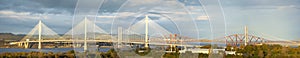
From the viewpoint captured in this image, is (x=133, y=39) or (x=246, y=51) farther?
(x=246, y=51)

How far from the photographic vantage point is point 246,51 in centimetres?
1712

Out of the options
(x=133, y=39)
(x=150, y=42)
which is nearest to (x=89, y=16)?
(x=133, y=39)

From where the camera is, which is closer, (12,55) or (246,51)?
(12,55)

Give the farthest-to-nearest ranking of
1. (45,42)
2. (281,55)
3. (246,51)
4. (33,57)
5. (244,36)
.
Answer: (244,36), (45,42), (246,51), (281,55), (33,57)

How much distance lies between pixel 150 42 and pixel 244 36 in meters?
17.1

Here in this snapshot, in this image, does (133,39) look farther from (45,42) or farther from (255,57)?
(45,42)

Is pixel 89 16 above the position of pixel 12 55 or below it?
above

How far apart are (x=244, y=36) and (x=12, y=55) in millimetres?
15772

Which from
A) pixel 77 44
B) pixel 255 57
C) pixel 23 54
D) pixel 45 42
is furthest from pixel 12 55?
pixel 77 44

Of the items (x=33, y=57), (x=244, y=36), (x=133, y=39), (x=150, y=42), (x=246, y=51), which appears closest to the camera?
(x=133, y=39)

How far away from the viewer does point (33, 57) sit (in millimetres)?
13898

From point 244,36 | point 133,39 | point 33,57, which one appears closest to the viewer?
point 133,39

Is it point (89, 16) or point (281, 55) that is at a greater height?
point (89, 16)

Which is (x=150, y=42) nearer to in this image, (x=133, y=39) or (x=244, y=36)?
(x=133, y=39)
